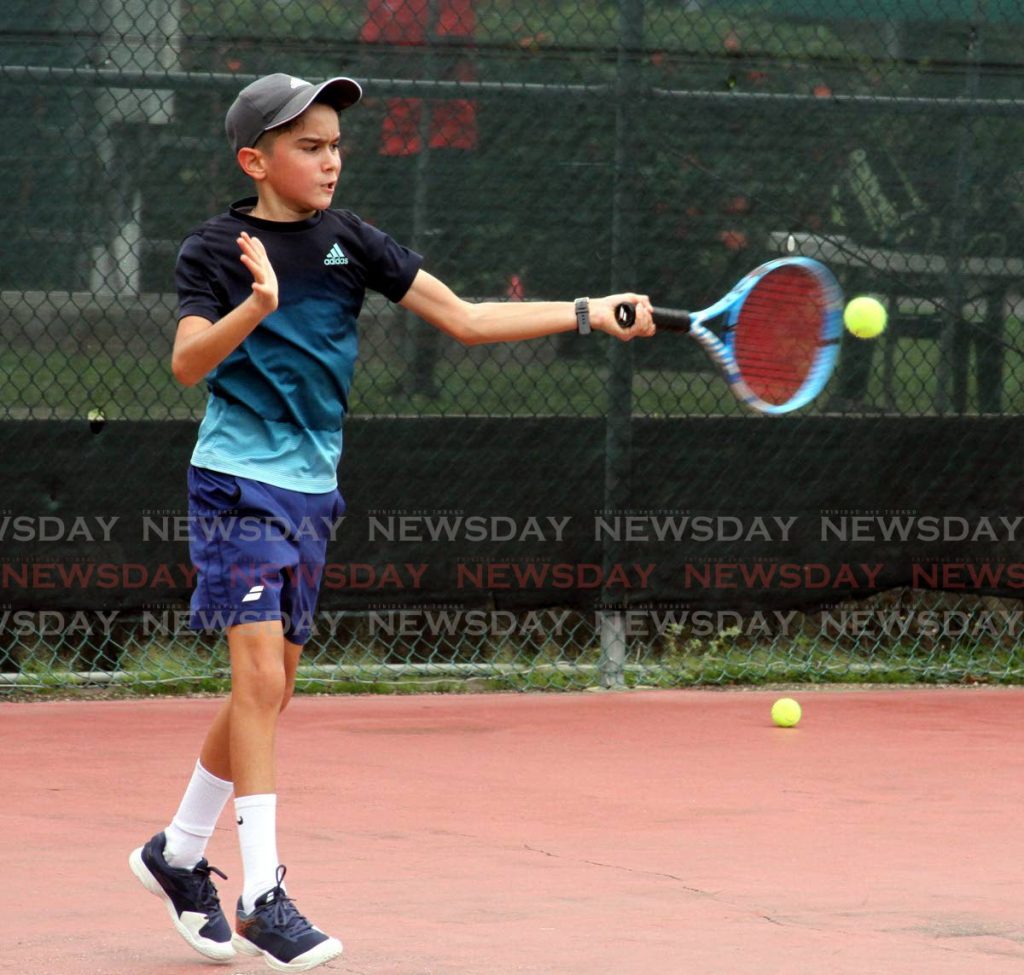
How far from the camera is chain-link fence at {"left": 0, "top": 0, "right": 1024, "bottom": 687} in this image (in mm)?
5668

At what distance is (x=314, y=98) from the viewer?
312 cm

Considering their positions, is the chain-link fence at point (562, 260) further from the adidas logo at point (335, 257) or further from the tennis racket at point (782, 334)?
the adidas logo at point (335, 257)

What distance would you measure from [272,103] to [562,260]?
288 centimetres

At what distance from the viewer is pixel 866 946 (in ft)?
10.2

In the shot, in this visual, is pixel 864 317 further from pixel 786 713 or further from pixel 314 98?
pixel 314 98

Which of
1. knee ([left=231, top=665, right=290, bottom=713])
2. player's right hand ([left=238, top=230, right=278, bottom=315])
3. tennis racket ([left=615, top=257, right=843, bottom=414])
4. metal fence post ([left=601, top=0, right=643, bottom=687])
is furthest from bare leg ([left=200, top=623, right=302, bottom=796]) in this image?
metal fence post ([left=601, top=0, right=643, bottom=687])

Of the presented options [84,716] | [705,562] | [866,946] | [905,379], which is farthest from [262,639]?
[905,379]

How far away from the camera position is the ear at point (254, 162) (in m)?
3.15

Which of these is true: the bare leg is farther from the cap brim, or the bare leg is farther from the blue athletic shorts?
the cap brim

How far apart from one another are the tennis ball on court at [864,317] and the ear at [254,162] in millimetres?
2475

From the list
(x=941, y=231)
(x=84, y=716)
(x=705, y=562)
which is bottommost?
(x=84, y=716)

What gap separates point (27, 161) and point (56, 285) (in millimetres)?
384

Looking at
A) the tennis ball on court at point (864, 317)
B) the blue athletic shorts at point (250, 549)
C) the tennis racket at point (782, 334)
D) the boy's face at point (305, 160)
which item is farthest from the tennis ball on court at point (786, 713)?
the boy's face at point (305, 160)

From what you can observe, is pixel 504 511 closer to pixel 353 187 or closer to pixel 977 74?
pixel 353 187
